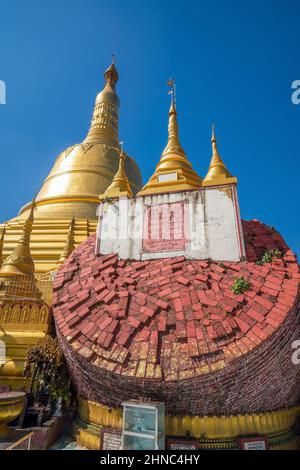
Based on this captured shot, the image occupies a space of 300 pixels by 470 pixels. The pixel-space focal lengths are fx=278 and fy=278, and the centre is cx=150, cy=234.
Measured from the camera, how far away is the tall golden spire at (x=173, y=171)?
8688 mm

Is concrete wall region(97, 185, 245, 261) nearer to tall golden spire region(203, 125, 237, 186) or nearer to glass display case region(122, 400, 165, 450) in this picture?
tall golden spire region(203, 125, 237, 186)

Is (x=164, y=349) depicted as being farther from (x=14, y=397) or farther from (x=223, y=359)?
(x=14, y=397)

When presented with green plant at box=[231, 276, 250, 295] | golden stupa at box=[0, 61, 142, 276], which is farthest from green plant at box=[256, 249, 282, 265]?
golden stupa at box=[0, 61, 142, 276]

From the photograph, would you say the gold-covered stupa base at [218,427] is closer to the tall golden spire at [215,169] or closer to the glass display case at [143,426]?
the glass display case at [143,426]

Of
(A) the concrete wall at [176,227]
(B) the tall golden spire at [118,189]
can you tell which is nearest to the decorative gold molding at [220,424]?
(A) the concrete wall at [176,227]

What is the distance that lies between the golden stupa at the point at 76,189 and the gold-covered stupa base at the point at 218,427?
840cm

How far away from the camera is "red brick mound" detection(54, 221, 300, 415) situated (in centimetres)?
452

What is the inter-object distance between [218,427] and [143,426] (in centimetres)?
124

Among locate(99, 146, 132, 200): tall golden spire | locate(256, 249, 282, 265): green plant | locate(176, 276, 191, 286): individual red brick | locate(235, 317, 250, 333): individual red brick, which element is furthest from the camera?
locate(99, 146, 132, 200): tall golden spire

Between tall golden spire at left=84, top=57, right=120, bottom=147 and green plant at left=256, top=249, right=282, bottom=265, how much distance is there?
66.1 feet

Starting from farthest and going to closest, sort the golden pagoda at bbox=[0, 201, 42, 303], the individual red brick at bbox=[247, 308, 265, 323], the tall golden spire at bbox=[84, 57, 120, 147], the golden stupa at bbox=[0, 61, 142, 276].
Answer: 1. the tall golden spire at bbox=[84, 57, 120, 147]
2. the golden stupa at bbox=[0, 61, 142, 276]
3. the golden pagoda at bbox=[0, 201, 42, 303]
4. the individual red brick at bbox=[247, 308, 265, 323]

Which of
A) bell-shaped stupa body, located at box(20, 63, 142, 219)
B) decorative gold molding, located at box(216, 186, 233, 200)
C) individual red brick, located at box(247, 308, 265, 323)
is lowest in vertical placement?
individual red brick, located at box(247, 308, 265, 323)

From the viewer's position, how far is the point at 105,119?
25422 millimetres

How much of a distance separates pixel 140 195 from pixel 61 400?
A: 5308 millimetres
